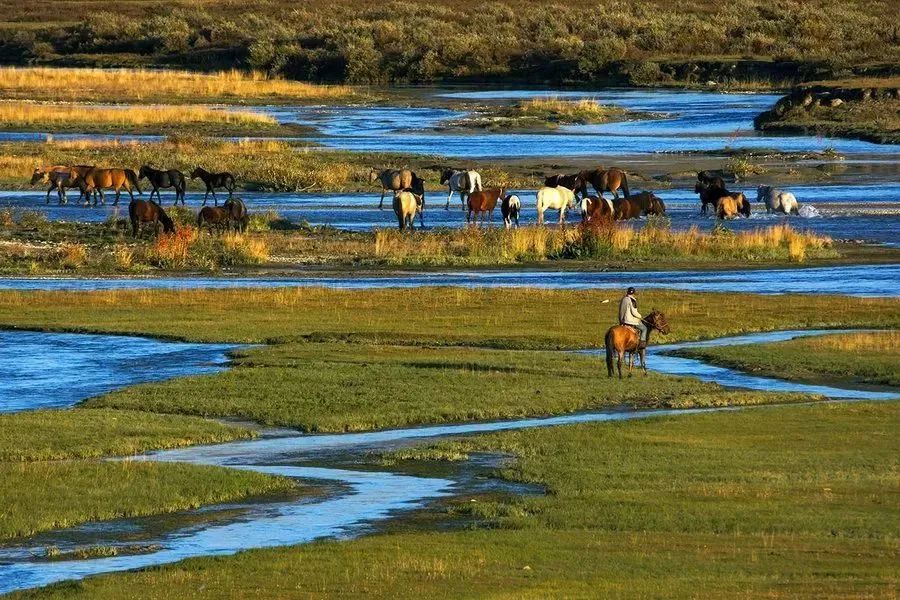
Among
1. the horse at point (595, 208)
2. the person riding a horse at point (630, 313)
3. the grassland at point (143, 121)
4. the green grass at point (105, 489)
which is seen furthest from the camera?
the grassland at point (143, 121)

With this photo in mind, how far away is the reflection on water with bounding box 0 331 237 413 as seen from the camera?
2417 cm

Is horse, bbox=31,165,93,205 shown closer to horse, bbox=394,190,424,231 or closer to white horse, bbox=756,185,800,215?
horse, bbox=394,190,424,231

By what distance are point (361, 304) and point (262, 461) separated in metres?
13.8

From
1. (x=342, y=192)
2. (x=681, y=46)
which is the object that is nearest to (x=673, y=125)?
(x=342, y=192)

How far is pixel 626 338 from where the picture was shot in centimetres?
2438

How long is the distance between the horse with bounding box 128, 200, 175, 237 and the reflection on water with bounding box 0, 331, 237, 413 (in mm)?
12601

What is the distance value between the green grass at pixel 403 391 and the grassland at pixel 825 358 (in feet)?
6.63

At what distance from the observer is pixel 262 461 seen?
1964 centimetres

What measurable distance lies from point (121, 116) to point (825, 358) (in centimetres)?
5225

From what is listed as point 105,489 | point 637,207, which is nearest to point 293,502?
point 105,489

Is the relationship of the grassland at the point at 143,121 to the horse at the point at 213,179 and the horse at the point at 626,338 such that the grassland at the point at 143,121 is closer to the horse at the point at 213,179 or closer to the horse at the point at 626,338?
the horse at the point at 213,179

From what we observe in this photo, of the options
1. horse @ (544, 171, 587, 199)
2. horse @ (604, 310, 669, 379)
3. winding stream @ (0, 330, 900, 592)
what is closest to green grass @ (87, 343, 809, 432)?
horse @ (604, 310, 669, 379)

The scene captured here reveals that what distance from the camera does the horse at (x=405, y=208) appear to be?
145ft

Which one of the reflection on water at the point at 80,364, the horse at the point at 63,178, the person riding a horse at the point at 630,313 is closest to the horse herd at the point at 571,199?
the horse at the point at 63,178
